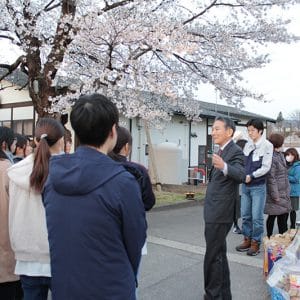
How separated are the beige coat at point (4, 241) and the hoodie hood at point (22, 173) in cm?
27

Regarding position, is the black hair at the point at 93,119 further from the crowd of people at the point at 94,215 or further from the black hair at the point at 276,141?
the black hair at the point at 276,141

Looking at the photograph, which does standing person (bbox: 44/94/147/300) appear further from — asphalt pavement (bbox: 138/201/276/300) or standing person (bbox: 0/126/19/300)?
asphalt pavement (bbox: 138/201/276/300)

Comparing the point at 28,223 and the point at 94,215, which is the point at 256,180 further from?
the point at 94,215

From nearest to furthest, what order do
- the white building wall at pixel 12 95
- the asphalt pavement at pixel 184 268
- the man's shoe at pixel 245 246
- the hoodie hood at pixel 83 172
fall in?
the hoodie hood at pixel 83 172 → the asphalt pavement at pixel 184 268 → the man's shoe at pixel 245 246 → the white building wall at pixel 12 95

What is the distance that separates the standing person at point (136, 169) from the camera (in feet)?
8.06

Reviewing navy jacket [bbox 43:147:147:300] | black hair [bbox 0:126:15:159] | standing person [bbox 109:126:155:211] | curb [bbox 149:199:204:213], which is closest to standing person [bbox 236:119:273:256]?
standing person [bbox 109:126:155:211]

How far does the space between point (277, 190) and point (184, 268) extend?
1.89 meters

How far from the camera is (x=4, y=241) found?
2.75 meters

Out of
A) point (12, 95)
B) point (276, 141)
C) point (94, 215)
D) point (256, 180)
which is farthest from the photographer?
point (12, 95)

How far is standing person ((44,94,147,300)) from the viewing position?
1.62m

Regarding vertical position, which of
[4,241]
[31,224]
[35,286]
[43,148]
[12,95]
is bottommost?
[35,286]

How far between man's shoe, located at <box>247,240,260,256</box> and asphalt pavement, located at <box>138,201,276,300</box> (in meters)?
0.07

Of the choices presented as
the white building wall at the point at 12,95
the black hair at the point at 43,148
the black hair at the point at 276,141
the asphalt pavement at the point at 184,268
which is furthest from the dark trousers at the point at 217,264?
the white building wall at the point at 12,95

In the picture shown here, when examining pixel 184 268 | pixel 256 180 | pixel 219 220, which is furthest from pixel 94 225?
pixel 256 180
